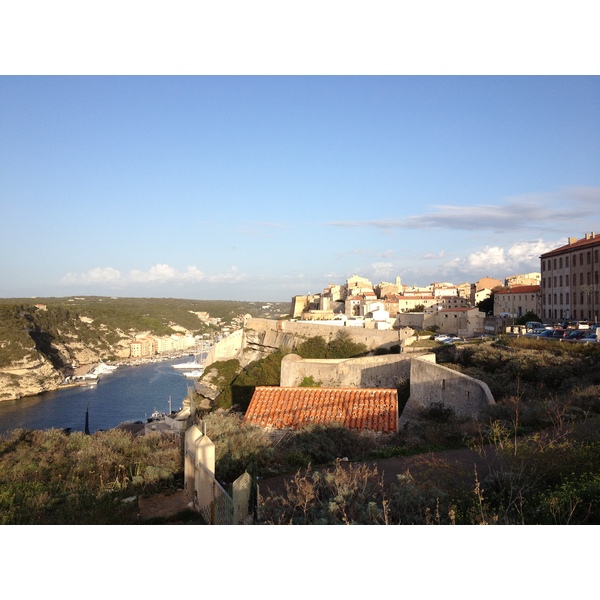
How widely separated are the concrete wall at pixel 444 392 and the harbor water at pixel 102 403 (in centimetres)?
2367

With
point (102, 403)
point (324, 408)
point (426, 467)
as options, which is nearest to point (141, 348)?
point (102, 403)

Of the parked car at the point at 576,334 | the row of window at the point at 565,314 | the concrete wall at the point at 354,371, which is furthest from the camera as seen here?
the row of window at the point at 565,314

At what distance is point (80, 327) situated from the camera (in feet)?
216

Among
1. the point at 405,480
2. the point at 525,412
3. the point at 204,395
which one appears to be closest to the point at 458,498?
the point at 405,480

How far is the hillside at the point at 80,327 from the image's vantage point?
1879 inches

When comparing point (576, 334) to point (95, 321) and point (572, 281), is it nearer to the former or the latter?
point (572, 281)

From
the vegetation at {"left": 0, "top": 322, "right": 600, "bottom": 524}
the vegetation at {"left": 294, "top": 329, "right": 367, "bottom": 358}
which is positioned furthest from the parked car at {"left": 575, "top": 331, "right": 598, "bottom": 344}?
the vegetation at {"left": 294, "top": 329, "right": 367, "bottom": 358}

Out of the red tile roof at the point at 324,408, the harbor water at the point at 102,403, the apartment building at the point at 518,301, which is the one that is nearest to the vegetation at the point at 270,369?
the harbor water at the point at 102,403

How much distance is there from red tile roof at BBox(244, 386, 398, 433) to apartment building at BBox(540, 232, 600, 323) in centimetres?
1738

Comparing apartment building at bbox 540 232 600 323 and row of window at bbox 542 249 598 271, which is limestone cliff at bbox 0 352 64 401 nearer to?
apartment building at bbox 540 232 600 323

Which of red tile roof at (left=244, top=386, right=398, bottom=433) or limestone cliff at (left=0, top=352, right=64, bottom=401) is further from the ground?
red tile roof at (left=244, top=386, right=398, bottom=433)

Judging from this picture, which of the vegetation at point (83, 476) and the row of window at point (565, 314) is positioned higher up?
the row of window at point (565, 314)

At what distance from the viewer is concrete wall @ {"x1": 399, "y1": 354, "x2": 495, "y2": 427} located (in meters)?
8.20

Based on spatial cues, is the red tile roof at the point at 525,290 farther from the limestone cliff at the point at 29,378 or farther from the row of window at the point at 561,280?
the limestone cliff at the point at 29,378
